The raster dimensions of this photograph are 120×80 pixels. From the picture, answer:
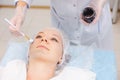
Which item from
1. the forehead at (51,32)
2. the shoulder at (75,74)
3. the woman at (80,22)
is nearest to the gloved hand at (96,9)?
the woman at (80,22)

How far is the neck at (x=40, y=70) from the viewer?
1464 mm

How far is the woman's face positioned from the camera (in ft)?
4.83

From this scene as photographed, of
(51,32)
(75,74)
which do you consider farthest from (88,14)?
(75,74)

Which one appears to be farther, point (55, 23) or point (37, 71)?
point (55, 23)

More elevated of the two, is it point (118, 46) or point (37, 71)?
point (37, 71)

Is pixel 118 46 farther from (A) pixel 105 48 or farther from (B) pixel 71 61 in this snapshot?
(B) pixel 71 61

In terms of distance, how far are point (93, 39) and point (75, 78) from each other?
1.26ft

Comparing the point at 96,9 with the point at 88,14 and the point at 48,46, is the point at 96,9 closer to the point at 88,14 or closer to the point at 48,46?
the point at 88,14

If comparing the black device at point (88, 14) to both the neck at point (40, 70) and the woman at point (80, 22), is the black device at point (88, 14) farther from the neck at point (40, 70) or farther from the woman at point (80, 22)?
the neck at point (40, 70)

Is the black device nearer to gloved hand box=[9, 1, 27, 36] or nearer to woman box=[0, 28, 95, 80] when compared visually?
woman box=[0, 28, 95, 80]

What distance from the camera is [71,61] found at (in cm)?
166

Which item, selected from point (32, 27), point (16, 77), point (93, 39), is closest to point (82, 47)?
point (93, 39)

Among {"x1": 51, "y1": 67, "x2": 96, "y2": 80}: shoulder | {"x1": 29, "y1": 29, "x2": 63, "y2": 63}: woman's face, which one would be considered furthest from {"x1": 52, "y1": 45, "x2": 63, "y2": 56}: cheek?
{"x1": 51, "y1": 67, "x2": 96, "y2": 80}: shoulder

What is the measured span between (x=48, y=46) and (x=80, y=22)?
0.30m
